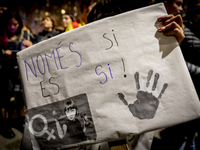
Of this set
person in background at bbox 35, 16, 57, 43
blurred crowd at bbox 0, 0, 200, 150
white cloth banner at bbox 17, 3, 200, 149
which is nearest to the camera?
white cloth banner at bbox 17, 3, 200, 149

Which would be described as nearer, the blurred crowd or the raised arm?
the raised arm

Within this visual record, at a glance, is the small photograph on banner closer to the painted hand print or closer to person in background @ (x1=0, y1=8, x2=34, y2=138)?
the painted hand print

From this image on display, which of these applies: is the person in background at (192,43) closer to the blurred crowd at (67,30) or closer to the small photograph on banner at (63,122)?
the blurred crowd at (67,30)

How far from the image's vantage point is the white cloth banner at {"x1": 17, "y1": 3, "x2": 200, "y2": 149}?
1.07 ft

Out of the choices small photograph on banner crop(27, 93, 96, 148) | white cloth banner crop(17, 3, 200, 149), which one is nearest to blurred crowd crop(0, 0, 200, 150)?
white cloth banner crop(17, 3, 200, 149)

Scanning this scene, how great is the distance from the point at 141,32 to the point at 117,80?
0.60 ft

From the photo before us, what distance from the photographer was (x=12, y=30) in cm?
107

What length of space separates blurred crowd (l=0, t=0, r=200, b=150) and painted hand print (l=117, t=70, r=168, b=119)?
0.27 metres

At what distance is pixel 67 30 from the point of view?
0.79 m

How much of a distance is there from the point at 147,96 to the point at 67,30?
2.34ft

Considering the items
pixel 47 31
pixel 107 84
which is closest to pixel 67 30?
pixel 107 84

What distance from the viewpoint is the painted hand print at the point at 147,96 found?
1.08 ft

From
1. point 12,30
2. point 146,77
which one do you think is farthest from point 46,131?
point 12,30

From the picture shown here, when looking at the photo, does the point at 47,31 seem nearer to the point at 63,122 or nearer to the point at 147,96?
the point at 63,122
